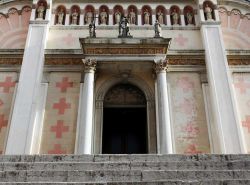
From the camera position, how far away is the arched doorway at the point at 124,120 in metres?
14.2

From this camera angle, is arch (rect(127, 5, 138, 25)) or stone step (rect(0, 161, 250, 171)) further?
arch (rect(127, 5, 138, 25))

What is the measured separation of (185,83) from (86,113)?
13.9ft

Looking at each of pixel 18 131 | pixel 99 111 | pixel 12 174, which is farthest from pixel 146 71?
pixel 12 174

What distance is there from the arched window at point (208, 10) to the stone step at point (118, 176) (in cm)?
1056

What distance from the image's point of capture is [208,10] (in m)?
15.9

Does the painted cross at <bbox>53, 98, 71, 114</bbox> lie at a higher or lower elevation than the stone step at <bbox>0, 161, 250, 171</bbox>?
higher

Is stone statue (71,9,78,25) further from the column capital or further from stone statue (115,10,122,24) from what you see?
the column capital

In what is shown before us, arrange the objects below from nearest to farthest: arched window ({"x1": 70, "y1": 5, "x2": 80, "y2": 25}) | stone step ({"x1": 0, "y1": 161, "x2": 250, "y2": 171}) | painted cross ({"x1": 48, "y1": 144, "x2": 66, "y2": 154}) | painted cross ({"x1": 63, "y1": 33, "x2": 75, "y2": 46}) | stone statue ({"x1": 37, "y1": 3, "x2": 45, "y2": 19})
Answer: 1. stone step ({"x1": 0, "y1": 161, "x2": 250, "y2": 171})
2. painted cross ({"x1": 48, "y1": 144, "x2": 66, "y2": 154})
3. painted cross ({"x1": 63, "y1": 33, "x2": 75, "y2": 46})
4. stone statue ({"x1": 37, "y1": 3, "x2": 45, "y2": 19})
5. arched window ({"x1": 70, "y1": 5, "x2": 80, "y2": 25})

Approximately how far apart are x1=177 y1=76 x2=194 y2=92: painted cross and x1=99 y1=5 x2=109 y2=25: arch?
418cm

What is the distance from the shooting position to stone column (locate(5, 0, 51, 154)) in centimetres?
1253

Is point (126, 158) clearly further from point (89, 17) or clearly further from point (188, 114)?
point (89, 17)

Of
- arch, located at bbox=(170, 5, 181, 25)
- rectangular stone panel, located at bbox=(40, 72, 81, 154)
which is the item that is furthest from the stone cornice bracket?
arch, located at bbox=(170, 5, 181, 25)

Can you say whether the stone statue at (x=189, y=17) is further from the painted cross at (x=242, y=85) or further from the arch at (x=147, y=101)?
the arch at (x=147, y=101)

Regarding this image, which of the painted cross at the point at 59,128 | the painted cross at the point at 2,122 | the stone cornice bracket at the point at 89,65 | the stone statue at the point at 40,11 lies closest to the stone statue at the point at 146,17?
the stone cornice bracket at the point at 89,65
